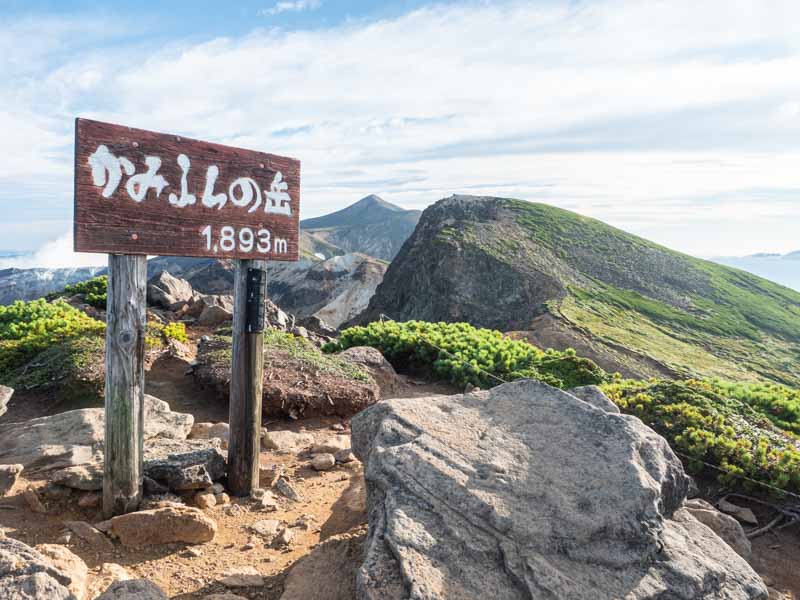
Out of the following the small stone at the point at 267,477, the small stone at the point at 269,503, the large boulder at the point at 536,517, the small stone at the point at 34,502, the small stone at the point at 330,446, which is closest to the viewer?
the large boulder at the point at 536,517

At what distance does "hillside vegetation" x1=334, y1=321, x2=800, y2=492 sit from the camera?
19.8 ft

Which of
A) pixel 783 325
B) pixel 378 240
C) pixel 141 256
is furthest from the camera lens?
pixel 378 240

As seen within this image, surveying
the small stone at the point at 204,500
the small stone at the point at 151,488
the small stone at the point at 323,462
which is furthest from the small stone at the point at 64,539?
the small stone at the point at 323,462

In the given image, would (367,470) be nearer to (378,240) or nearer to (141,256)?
(141,256)

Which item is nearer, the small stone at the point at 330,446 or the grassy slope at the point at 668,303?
the small stone at the point at 330,446

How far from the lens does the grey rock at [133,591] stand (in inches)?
123

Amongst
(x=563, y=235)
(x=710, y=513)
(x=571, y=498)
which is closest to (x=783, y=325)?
(x=563, y=235)

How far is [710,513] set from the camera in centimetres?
496

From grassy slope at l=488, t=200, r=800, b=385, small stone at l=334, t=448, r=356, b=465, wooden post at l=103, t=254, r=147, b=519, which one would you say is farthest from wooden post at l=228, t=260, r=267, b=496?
grassy slope at l=488, t=200, r=800, b=385

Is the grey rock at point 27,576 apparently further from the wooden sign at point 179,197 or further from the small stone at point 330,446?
the small stone at point 330,446

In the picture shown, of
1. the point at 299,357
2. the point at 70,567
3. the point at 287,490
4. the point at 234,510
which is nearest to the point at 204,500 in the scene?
the point at 234,510

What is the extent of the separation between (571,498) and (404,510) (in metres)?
1.01

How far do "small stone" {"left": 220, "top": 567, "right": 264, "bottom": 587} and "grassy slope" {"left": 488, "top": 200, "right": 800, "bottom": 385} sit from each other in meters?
21.4

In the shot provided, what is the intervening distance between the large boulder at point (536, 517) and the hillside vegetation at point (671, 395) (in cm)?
261
